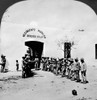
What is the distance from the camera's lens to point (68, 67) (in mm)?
4535

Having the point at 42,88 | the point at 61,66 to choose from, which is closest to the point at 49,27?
the point at 61,66

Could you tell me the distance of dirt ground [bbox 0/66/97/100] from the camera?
346cm

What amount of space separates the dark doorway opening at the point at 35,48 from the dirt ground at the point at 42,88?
79cm

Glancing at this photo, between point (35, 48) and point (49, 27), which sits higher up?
point (49, 27)

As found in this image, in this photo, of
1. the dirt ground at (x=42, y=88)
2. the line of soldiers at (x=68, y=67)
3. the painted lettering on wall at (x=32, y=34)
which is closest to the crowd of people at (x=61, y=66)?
the line of soldiers at (x=68, y=67)

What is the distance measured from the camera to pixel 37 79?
3830 millimetres

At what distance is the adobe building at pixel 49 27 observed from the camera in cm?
394

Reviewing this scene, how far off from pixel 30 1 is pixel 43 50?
1467 mm

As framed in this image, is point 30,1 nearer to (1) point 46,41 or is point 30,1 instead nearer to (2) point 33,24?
(2) point 33,24

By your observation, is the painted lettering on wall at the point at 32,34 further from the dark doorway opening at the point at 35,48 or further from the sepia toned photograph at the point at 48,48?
the dark doorway opening at the point at 35,48

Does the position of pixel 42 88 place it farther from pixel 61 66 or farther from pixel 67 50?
pixel 61 66

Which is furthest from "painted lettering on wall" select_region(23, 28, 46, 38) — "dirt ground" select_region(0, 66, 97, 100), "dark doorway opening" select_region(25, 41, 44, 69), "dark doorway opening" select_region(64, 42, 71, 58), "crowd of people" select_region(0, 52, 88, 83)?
"dirt ground" select_region(0, 66, 97, 100)

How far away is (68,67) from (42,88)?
1016mm

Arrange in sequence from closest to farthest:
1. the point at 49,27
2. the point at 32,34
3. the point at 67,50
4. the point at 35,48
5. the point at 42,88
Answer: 1. the point at 42,88
2. the point at 49,27
3. the point at 32,34
4. the point at 67,50
5. the point at 35,48
